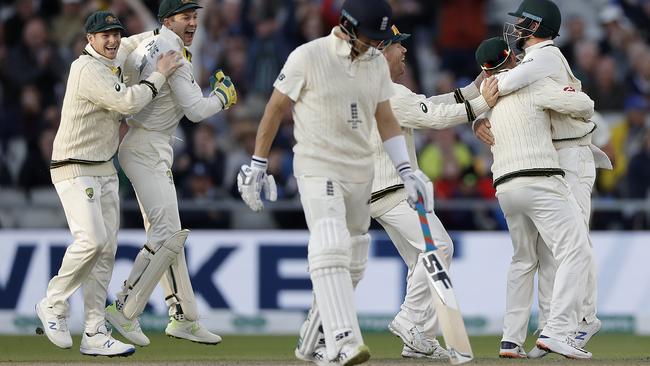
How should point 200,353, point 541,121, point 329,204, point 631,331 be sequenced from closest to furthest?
point 329,204, point 541,121, point 200,353, point 631,331

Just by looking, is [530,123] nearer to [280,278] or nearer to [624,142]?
[280,278]

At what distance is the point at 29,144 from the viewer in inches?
563

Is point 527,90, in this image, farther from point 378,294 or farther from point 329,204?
point 378,294

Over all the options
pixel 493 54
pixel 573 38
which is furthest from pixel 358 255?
pixel 573 38

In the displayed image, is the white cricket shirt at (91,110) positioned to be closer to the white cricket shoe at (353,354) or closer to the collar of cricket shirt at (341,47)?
the collar of cricket shirt at (341,47)

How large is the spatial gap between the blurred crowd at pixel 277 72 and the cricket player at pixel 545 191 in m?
4.37

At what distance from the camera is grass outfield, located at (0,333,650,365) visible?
8.81m

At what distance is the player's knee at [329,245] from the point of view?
752 cm

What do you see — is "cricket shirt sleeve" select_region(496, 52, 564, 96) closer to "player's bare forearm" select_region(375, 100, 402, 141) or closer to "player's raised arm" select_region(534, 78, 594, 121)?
"player's raised arm" select_region(534, 78, 594, 121)

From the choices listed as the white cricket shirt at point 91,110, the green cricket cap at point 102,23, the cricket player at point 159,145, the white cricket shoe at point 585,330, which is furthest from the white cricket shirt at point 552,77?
the green cricket cap at point 102,23

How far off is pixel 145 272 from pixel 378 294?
143 inches

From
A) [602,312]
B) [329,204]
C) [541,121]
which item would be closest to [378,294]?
[602,312]

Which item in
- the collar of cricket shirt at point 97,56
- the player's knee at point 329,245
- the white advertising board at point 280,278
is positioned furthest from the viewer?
the white advertising board at point 280,278

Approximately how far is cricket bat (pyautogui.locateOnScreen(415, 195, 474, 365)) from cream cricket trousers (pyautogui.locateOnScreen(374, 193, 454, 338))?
123 centimetres
